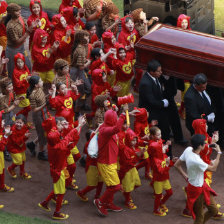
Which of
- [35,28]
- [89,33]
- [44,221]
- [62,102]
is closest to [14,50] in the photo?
[35,28]

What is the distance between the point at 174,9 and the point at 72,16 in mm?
2065

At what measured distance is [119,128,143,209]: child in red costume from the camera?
917 centimetres

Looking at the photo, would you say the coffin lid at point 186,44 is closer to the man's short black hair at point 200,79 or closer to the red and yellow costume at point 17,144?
the man's short black hair at point 200,79

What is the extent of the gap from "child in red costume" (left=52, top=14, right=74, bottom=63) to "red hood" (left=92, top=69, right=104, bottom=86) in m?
1.67

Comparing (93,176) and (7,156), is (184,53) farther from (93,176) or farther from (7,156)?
(7,156)

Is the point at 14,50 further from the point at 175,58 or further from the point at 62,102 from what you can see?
the point at 175,58

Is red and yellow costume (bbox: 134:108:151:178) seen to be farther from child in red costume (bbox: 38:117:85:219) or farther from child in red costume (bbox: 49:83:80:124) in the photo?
child in red costume (bbox: 38:117:85:219)

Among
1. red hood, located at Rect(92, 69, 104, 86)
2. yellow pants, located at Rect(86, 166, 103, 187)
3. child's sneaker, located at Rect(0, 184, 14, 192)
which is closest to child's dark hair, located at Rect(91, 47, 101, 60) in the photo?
red hood, located at Rect(92, 69, 104, 86)

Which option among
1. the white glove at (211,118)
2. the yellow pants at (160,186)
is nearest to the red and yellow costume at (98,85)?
the white glove at (211,118)

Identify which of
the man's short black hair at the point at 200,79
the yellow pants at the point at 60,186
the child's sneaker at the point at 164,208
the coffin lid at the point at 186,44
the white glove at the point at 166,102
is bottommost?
the child's sneaker at the point at 164,208

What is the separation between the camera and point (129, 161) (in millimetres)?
9156

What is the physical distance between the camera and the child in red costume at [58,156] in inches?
348

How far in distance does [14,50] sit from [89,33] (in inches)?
56.5

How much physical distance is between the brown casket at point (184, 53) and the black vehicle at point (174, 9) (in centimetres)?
261
